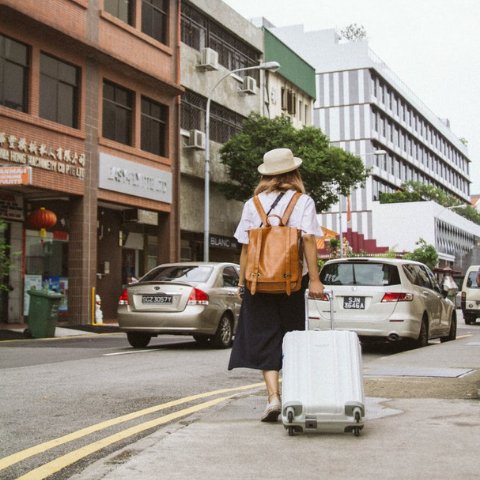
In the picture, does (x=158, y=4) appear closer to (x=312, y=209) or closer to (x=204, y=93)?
(x=204, y=93)

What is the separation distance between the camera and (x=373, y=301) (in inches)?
505

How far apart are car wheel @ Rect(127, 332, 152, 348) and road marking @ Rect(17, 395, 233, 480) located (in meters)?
7.88

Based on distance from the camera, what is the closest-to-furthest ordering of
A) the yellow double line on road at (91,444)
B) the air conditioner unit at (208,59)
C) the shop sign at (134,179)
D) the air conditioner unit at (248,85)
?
the yellow double line on road at (91,444), the shop sign at (134,179), the air conditioner unit at (208,59), the air conditioner unit at (248,85)

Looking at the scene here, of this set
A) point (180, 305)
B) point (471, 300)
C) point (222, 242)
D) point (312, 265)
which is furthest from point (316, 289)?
point (222, 242)

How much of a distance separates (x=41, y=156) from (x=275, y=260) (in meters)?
16.7

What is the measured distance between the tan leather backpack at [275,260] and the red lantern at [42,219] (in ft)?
56.3

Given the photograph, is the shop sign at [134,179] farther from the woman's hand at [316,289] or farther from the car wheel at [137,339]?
the woman's hand at [316,289]

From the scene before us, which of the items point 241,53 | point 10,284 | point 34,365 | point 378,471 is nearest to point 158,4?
point 241,53

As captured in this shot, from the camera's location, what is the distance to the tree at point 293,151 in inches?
1223

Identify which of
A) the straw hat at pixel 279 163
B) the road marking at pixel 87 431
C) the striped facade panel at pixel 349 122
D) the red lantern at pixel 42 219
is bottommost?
the road marking at pixel 87 431

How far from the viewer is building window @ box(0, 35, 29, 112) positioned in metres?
20.4

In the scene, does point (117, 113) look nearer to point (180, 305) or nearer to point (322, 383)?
point (180, 305)

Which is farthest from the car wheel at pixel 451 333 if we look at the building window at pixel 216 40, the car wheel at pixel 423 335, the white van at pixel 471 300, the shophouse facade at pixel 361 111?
the shophouse facade at pixel 361 111

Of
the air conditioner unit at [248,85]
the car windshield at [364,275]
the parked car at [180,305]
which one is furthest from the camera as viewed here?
the air conditioner unit at [248,85]
